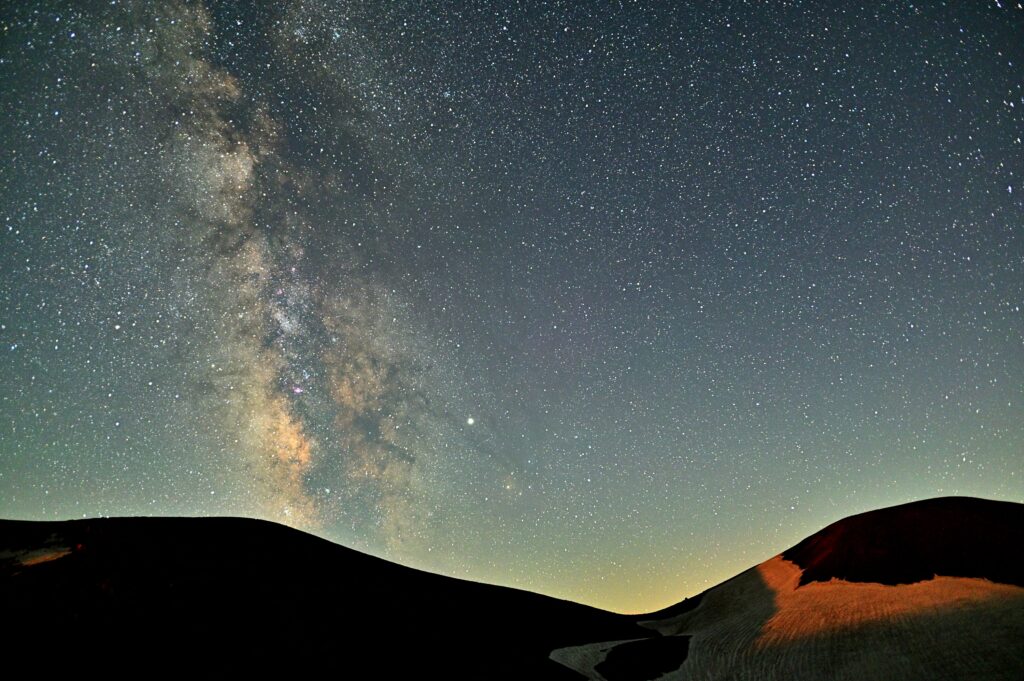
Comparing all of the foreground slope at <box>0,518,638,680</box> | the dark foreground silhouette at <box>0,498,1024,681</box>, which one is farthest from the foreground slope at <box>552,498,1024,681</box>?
the foreground slope at <box>0,518,638,680</box>

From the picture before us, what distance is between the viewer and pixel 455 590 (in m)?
26.2

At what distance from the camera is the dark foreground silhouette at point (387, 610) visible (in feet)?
50.4

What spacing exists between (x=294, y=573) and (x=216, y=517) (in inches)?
263

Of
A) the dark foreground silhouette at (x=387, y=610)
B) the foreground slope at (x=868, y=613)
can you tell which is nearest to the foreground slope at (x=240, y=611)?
the dark foreground silhouette at (x=387, y=610)

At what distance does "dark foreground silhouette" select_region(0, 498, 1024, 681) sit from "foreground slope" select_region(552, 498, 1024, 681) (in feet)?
0.36

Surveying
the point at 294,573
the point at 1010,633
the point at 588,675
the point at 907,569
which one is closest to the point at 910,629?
the point at 1010,633

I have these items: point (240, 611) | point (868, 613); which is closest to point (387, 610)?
point (240, 611)

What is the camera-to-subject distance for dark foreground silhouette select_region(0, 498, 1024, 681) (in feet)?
50.4

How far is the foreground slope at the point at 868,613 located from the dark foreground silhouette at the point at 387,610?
11 cm

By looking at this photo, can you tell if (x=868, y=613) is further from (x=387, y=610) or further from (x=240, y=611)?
(x=240, y=611)

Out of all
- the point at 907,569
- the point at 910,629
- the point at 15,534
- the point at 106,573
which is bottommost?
the point at 910,629

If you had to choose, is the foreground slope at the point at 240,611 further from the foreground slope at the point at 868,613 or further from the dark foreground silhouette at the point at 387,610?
the foreground slope at the point at 868,613

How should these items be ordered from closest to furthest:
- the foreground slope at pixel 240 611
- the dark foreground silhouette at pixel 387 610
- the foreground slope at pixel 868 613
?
1. the foreground slope at pixel 240 611
2. the dark foreground silhouette at pixel 387 610
3. the foreground slope at pixel 868 613

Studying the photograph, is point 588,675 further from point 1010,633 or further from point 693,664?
point 1010,633
